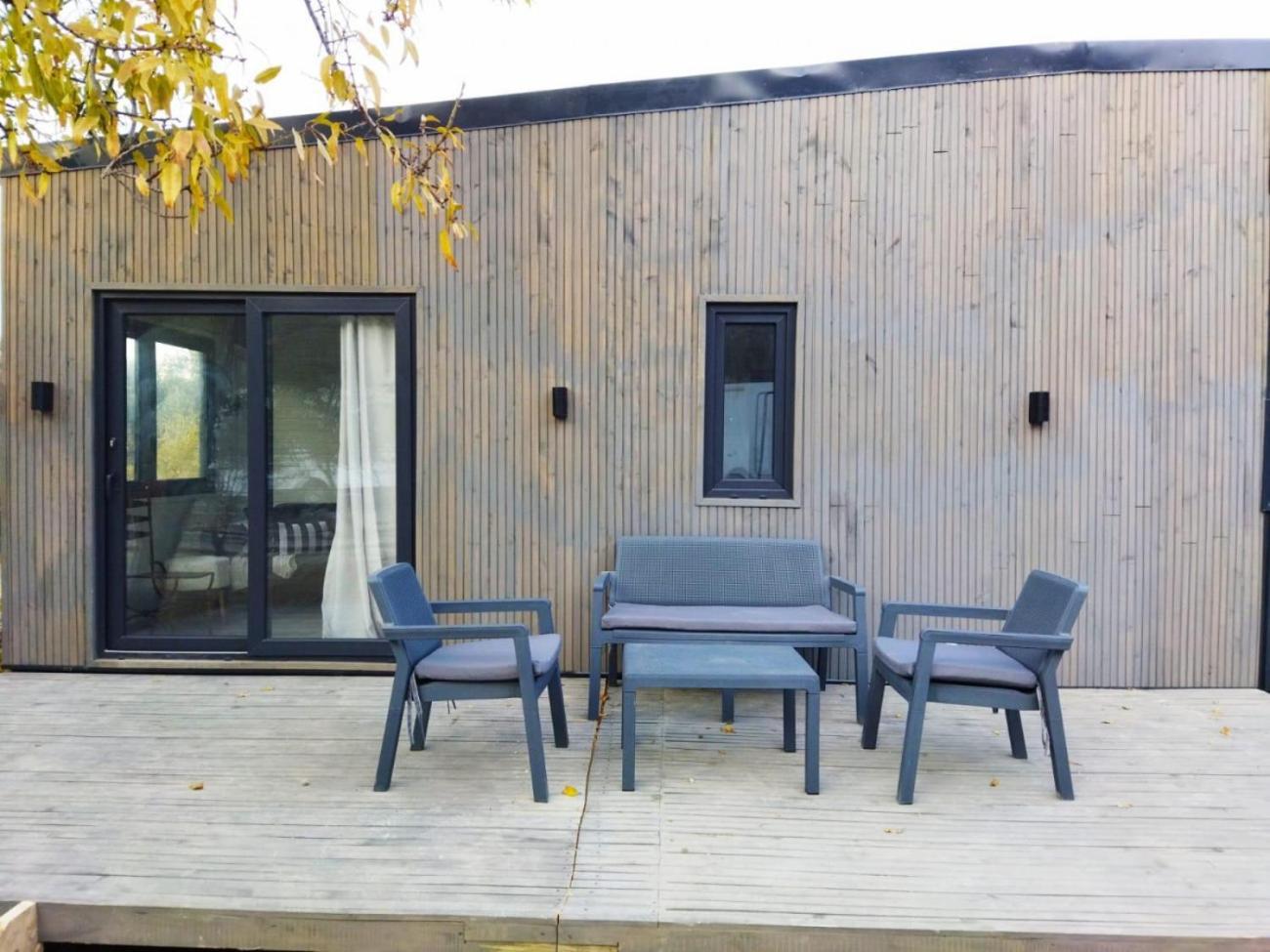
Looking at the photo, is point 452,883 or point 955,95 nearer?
point 452,883

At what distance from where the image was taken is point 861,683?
3822 millimetres

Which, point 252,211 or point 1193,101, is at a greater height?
point 1193,101

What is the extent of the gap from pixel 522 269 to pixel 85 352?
101 inches

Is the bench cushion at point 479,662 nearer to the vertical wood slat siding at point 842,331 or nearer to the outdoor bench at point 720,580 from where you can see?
the outdoor bench at point 720,580

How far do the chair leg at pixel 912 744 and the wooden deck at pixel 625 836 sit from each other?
3.0 inches

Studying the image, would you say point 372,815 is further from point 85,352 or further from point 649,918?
point 85,352

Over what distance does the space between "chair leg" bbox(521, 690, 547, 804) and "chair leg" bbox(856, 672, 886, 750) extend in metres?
1.44

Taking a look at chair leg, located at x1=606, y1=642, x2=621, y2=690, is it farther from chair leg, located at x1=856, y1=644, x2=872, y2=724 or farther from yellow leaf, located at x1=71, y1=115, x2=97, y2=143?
yellow leaf, located at x1=71, y1=115, x2=97, y2=143

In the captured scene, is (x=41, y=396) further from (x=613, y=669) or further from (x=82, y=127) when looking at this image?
(x=613, y=669)

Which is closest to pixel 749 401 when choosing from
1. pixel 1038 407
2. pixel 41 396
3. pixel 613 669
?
pixel 1038 407

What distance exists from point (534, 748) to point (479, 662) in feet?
1.30

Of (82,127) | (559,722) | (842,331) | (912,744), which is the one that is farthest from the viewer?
(842,331)

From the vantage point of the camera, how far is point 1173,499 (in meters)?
4.40

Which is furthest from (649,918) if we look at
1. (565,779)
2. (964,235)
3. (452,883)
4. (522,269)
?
(964,235)
